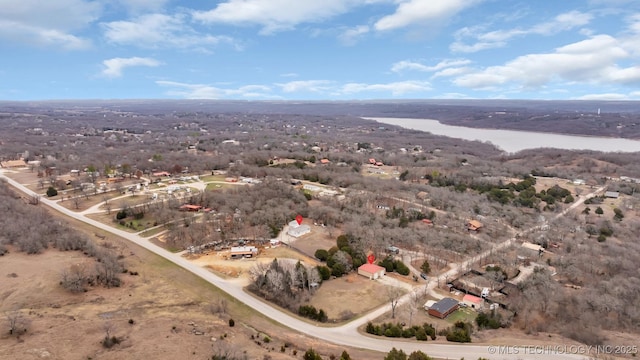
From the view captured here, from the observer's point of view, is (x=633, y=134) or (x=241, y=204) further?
(x=633, y=134)

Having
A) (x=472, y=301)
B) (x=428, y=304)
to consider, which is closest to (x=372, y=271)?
(x=428, y=304)

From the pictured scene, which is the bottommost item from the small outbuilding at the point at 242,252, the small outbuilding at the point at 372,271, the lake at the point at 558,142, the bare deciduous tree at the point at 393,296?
the bare deciduous tree at the point at 393,296

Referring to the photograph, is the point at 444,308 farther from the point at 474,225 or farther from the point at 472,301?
the point at 474,225

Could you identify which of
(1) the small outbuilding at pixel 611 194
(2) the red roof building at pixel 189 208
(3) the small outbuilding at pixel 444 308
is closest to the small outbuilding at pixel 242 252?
(2) the red roof building at pixel 189 208

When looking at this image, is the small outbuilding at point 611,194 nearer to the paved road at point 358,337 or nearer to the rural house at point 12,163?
the paved road at point 358,337

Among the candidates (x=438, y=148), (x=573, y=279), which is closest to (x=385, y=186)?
(x=573, y=279)

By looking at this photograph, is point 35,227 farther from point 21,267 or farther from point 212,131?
point 212,131

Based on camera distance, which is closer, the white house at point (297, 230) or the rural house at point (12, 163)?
the white house at point (297, 230)
